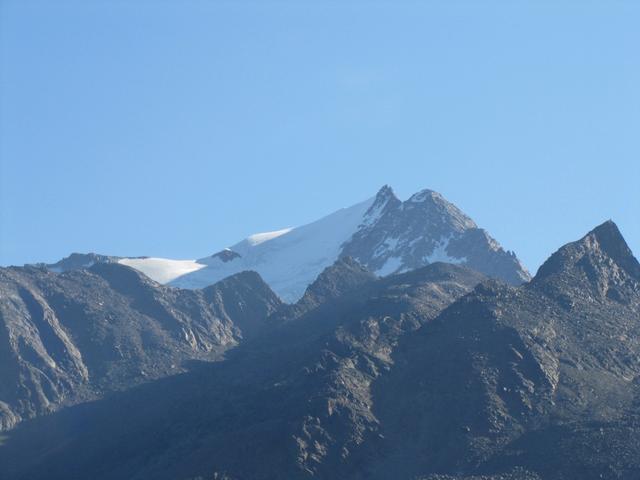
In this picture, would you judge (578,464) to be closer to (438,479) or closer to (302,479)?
(438,479)

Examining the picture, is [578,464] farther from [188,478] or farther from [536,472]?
[188,478]

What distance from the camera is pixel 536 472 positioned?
190 meters

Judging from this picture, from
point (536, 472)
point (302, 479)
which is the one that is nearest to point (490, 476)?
point (536, 472)

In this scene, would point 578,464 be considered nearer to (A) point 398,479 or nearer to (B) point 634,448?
(B) point 634,448

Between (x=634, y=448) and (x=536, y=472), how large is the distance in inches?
451

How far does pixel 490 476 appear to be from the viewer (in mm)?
190375

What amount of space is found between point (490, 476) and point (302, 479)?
73.8 ft

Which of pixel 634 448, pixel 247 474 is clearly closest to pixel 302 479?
pixel 247 474

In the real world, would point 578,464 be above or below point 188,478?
below

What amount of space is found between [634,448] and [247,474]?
43112 millimetres

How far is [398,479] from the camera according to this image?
646 ft

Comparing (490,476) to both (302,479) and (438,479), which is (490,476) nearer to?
(438,479)

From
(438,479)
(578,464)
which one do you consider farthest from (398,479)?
(578,464)

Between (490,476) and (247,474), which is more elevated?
(247,474)
